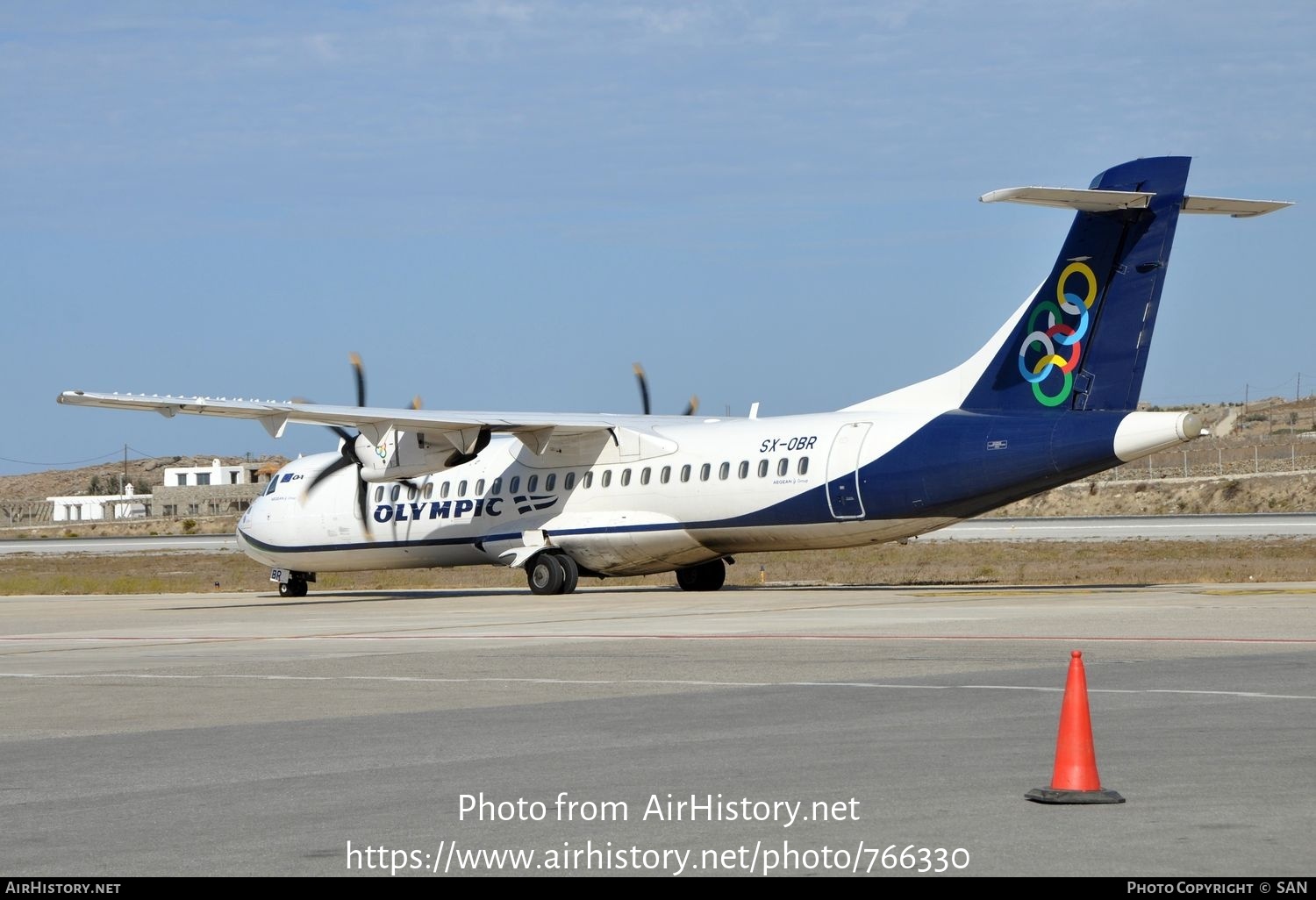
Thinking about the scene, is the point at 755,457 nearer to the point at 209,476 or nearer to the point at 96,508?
the point at 96,508

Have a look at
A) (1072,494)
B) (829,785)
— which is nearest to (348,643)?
(829,785)

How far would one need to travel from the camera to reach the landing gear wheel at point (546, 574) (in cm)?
3231

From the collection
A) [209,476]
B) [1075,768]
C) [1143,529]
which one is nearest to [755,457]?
[1075,768]

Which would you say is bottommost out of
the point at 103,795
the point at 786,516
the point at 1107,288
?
the point at 103,795

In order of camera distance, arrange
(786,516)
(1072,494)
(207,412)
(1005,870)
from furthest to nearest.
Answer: (1072,494), (207,412), (786,516), (1005,870)

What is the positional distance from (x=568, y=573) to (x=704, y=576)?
3.24m

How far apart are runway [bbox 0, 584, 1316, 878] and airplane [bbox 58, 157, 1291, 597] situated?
16.6ft

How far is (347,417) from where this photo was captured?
30.8 metres

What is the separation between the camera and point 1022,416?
26.4 m

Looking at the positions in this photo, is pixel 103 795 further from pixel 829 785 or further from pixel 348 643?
Answer: pixel 348 643

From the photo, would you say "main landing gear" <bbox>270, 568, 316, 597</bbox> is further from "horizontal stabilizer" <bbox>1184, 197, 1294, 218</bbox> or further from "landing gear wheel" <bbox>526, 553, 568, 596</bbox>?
"horizontal stabilizer" <bbox>1184, 197, 1294, 218</bbox>

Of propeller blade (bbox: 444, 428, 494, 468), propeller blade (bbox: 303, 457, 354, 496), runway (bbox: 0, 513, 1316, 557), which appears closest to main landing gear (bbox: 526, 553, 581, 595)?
propeller blade (bbox: 444, 428, 494, 468)

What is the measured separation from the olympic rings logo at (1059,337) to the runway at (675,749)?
5343mm

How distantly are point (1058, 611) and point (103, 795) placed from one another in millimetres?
15421
